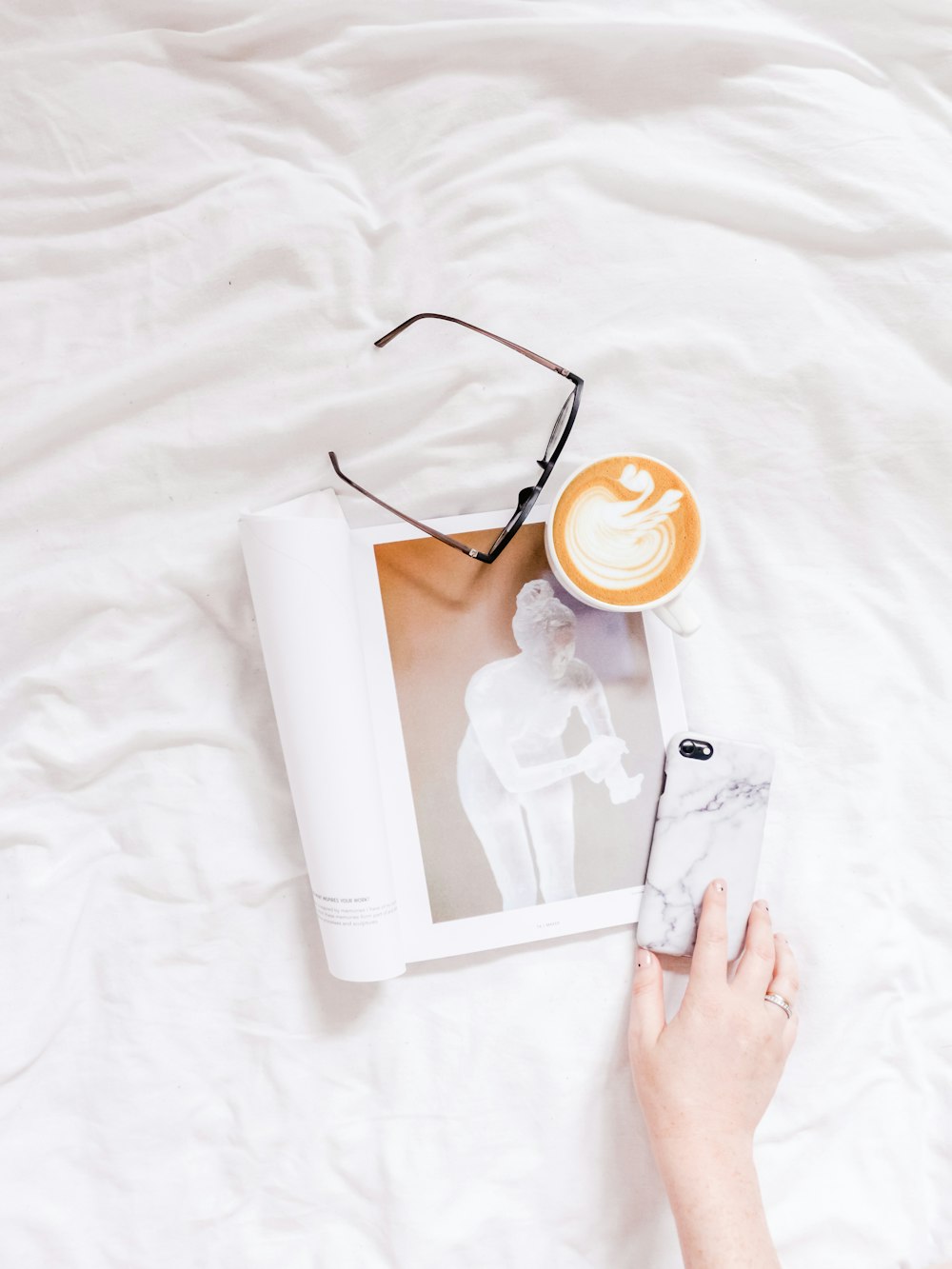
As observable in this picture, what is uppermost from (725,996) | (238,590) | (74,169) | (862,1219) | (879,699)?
(74,169)

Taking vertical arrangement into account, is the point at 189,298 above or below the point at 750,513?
above

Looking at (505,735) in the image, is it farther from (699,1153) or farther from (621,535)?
(699,1153)

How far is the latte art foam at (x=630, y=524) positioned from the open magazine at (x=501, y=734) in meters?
0.05

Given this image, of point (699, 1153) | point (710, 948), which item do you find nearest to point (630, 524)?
point (710, 948)

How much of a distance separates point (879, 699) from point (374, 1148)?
0.50 m

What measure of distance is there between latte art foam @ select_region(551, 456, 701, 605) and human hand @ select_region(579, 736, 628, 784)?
0.12 metres

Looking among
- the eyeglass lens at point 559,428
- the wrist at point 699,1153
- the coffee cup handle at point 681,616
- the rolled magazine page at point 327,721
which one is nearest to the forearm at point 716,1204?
the wrist at point 699,1153

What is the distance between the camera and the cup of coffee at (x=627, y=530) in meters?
0.60

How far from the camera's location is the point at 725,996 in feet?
2.08

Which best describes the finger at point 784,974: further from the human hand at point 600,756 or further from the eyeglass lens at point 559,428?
the eyeglass lens at point 559,428

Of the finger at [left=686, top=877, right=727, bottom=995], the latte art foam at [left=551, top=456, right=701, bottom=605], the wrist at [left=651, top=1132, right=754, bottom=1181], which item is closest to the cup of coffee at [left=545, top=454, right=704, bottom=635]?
the latte art foam at [left=551, top=456, right=701, bottom=605]

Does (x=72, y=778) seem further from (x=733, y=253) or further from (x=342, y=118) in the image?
(x=733, y=253)

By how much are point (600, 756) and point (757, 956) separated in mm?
187

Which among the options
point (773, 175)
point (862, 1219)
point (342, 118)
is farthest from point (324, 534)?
point (862, 1219)
